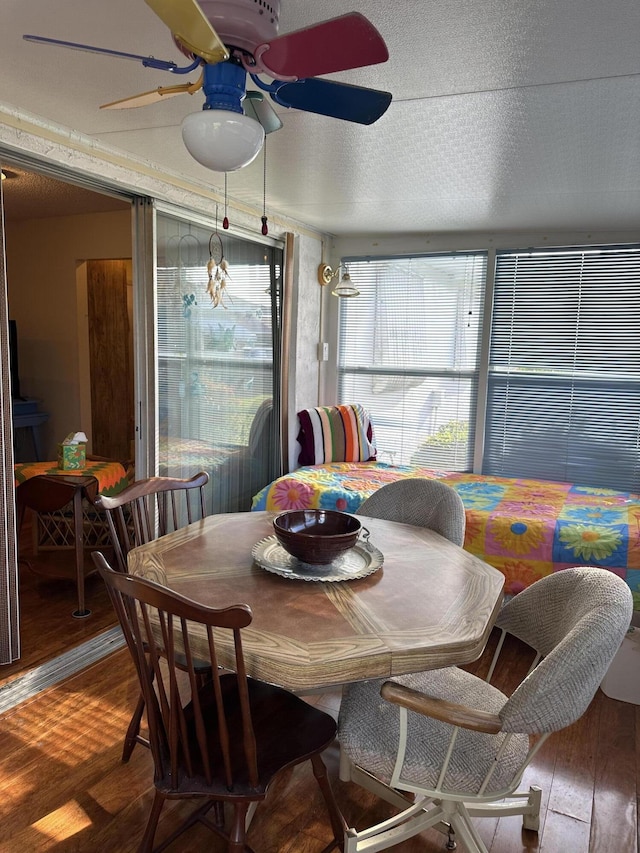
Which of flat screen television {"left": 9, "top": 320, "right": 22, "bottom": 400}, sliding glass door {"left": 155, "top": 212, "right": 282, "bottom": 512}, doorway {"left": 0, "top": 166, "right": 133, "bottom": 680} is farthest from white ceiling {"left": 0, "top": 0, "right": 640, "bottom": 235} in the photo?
flat screen television {"left": 9, "top": 320, "right": 22, "bottom": 400}

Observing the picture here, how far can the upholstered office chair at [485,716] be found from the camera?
129cm

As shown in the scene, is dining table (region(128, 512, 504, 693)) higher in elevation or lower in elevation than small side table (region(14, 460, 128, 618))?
higher

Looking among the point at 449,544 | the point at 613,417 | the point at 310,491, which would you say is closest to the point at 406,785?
the point at 449,544

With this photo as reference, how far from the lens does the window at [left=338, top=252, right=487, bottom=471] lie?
188 inches

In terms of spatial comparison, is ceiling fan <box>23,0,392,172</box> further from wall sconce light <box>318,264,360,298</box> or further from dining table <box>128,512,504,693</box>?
wall sconce light <box>318,264,360,298</box>

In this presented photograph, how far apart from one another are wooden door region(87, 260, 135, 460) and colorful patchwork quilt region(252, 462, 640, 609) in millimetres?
1802

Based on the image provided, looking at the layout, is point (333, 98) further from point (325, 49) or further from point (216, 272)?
point (216, 272)

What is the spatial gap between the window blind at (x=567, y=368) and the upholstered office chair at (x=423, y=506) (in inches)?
95.8

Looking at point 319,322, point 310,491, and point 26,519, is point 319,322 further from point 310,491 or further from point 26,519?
point 26,519

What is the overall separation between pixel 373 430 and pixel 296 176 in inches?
95.3

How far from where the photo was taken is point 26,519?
484cm

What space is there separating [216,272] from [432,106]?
5.94 feet

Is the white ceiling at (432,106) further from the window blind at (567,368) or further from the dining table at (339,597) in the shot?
the dining table at (339,597)

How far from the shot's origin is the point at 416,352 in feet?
16.3
